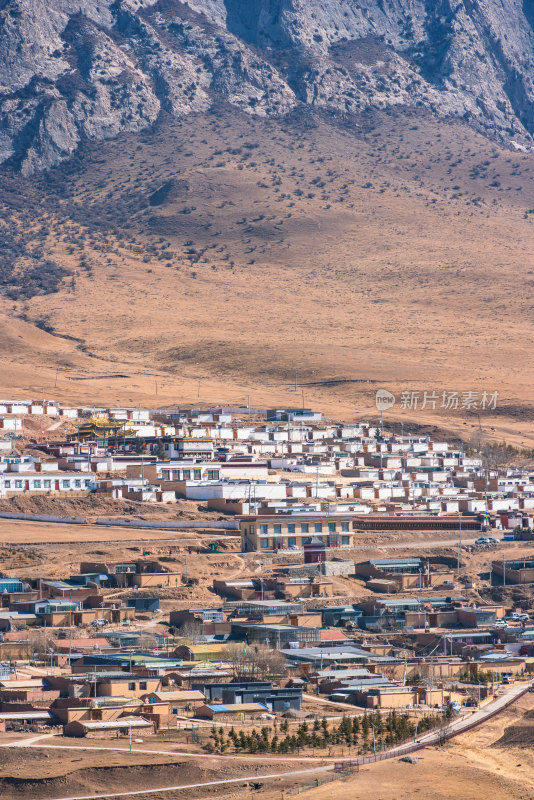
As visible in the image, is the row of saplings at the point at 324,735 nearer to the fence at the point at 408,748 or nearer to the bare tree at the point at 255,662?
the fence at the point at 408,748

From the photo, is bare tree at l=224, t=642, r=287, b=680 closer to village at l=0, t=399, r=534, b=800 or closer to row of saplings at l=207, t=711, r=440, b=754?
village at l=0, t=399, r=534, b=800

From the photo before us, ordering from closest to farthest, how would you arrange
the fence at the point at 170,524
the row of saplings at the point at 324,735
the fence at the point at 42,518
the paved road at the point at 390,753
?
the paved road at the point at 390,753 < the row of saplings at the point at 324,735 < the fence at the point at 42,518 < the fence at the point at 170,524

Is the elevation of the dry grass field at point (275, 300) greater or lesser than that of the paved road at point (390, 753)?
greater

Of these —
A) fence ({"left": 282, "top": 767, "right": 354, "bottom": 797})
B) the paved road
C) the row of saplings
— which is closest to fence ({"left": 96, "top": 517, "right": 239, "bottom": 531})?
the paved road

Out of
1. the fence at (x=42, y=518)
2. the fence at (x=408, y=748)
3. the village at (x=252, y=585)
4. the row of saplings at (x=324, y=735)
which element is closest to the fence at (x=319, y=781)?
the fence at (x=408, y=748)

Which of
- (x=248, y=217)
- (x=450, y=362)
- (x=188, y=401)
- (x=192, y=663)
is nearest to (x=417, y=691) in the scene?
(x=192, y=663)

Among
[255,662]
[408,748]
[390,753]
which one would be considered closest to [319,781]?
[390,753]

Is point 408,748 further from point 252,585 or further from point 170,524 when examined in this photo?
point 170,524
